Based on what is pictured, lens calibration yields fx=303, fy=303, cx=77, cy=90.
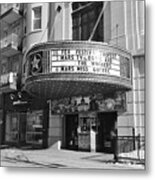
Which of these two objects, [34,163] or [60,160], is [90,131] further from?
[34,163]

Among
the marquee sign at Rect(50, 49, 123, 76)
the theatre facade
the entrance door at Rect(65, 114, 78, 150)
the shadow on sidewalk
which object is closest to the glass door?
the theatre facade

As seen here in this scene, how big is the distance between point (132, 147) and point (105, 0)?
2225mm

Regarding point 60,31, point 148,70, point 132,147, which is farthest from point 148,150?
point 60,31

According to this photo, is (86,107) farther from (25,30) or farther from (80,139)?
(25,30)

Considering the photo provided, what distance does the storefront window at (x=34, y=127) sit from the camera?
6109 mm

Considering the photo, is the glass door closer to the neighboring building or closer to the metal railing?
the neighboring building

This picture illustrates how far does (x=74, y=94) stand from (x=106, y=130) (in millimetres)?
1029

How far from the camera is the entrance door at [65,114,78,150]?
5730 millimetres

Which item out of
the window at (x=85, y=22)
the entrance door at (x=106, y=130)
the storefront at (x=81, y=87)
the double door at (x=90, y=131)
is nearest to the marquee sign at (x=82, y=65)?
the storefront at (x=81, y=87)

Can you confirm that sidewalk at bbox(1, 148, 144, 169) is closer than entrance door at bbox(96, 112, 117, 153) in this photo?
Yes

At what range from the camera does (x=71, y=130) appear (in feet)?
19.5

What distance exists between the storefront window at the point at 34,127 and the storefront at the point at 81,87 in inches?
1.6

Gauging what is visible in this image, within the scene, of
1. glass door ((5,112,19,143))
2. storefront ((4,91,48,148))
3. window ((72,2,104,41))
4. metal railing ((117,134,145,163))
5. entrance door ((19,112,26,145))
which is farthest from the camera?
storefront ((4,91,48,148))

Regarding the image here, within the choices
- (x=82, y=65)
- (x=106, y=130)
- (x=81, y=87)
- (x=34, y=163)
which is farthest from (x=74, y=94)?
(x=34, y=163)
